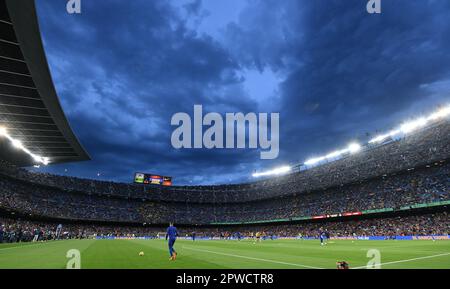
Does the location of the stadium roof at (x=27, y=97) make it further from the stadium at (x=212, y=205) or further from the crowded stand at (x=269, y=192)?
the crowded stand at (x=269, y=192)

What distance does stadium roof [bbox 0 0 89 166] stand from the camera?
1761 centimetres

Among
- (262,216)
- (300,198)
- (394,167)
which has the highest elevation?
(394,167)

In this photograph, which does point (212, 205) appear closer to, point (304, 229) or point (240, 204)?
point (240, 204)

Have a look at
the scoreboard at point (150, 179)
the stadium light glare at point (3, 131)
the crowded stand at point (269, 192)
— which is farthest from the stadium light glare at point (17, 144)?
the scoreboard at point (150, 179)

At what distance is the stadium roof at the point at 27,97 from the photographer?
1761 centimetres

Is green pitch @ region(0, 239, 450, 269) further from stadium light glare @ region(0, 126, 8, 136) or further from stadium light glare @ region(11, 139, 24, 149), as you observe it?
stadium light glare @ region(11, 139, 24, 149)

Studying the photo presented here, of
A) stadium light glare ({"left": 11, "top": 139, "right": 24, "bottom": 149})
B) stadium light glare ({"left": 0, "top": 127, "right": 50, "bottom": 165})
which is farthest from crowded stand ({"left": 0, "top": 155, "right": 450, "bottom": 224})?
stadium light glare ({"left": 11, "top": 139, "right": 24, "bottom": 149})

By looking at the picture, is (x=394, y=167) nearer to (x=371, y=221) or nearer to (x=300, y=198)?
(x=371, y=221)

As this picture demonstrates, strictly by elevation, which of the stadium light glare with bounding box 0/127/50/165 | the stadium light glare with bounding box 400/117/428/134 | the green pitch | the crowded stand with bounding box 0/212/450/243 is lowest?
the crowded stand with bounding box 0/212/450/243

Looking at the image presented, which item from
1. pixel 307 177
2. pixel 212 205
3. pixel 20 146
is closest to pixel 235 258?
pixel 20 146

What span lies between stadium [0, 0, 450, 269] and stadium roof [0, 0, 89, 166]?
0.35 feet
